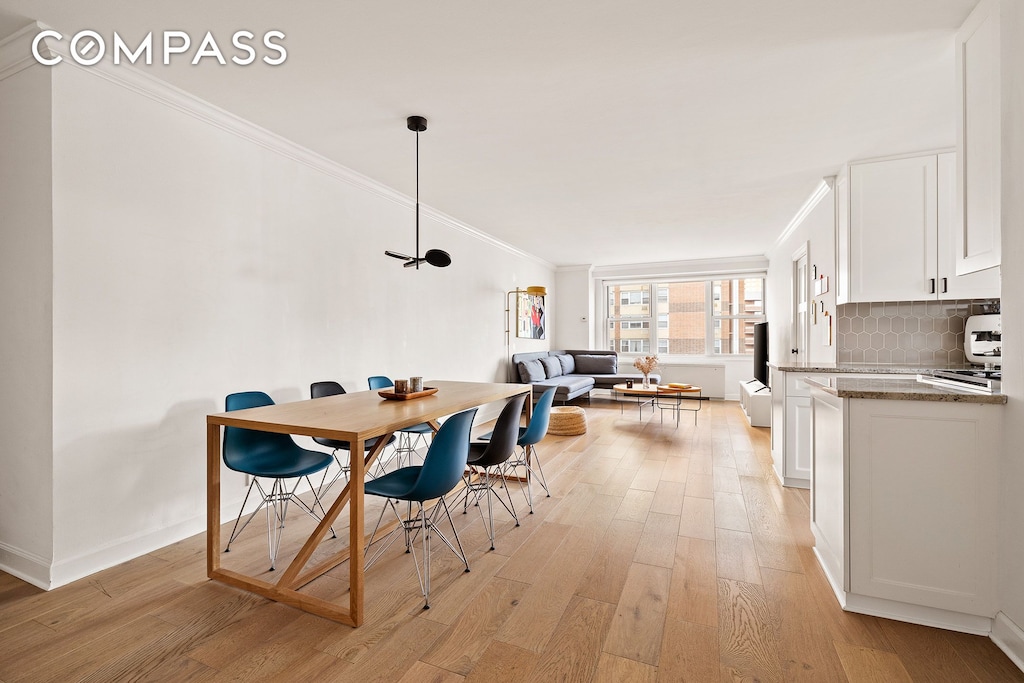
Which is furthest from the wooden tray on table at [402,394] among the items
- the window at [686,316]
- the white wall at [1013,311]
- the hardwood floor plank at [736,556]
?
the window at [686,316]

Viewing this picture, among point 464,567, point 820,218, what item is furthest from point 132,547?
point 820,218

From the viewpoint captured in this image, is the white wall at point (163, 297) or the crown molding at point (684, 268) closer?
the white wall at point (163, 297)

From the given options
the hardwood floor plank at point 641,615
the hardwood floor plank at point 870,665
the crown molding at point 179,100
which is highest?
the crown molding at point 179,100

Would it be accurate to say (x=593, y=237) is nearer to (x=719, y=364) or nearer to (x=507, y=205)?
(x=507, y=205)

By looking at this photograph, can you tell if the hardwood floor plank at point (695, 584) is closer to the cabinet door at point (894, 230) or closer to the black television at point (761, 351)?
the cabinet door at point (894, 230)

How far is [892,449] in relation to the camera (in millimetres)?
1913

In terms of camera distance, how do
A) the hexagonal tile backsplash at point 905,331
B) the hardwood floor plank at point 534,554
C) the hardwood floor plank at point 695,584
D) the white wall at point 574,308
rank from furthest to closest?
the white wall at point 574,308
the hexagonal tile backsplash at point 905,331
the hardwood floor plank at point 534,554
the hardwood floor plank at point 695,584

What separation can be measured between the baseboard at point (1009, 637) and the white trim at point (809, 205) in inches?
134

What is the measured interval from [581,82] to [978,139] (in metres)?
1.77

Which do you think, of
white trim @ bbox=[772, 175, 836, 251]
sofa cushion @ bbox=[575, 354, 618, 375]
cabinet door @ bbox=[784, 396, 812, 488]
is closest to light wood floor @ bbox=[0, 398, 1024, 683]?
cabinet door @ bbox=[784, 396, 812, 488]

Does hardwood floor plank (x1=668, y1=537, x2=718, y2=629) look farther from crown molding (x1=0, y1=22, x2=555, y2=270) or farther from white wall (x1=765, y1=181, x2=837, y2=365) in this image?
crown molding (x1=0, y1=22, x2=555, y2=270)

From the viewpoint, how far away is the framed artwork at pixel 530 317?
7.40 metres

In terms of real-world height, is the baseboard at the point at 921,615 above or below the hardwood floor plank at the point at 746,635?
above

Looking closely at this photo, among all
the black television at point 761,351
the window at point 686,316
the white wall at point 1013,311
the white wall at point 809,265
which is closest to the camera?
the white wall at point 1013,311
